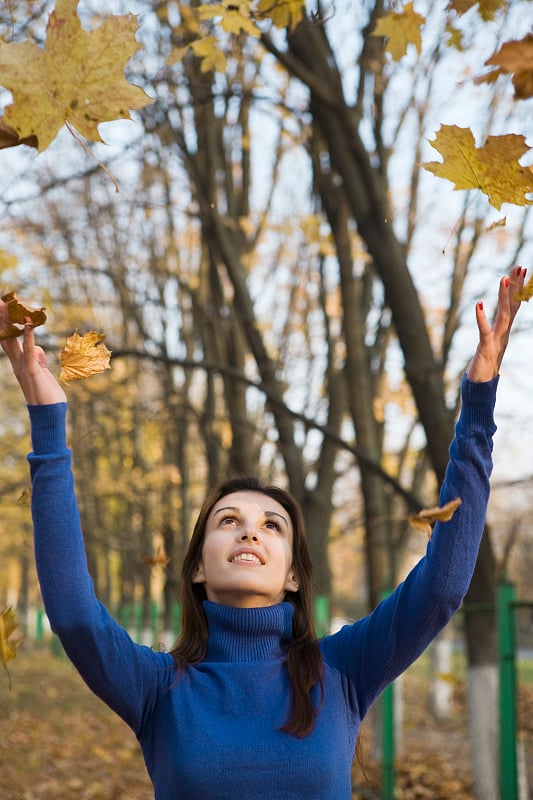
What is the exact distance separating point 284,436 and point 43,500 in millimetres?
5198

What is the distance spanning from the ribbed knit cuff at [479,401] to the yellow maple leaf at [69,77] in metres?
0.86

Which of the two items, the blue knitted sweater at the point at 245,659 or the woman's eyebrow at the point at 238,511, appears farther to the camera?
the woman's eyebrow at the point at 238,511

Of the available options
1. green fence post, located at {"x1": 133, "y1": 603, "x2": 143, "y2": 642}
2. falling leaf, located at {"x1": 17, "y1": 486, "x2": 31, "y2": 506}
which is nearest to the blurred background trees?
falling leaf, located at {"x1": 17, "y1": 486, "x2": 31, "y2": 506}

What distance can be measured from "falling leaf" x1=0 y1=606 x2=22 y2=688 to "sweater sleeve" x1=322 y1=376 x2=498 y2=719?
29.9 inches

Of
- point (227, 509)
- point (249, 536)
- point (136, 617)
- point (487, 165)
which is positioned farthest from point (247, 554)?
point (136, 617)

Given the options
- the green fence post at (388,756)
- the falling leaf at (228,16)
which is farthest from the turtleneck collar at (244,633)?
the green fence post at (388,756)

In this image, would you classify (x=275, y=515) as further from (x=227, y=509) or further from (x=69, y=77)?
(x=69, y=77)

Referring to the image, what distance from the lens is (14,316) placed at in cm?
169

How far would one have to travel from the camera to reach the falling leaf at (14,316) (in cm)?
167

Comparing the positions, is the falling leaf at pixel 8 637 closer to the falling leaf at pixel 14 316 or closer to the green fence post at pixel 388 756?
the falling leaf at pixel 14 316

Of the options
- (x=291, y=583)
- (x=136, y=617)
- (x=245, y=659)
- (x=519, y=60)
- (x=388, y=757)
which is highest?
(x=519, y=60)

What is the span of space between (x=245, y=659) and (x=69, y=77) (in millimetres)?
1242

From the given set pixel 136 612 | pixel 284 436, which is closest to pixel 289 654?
pixel 284 436

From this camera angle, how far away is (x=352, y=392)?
243 inches
